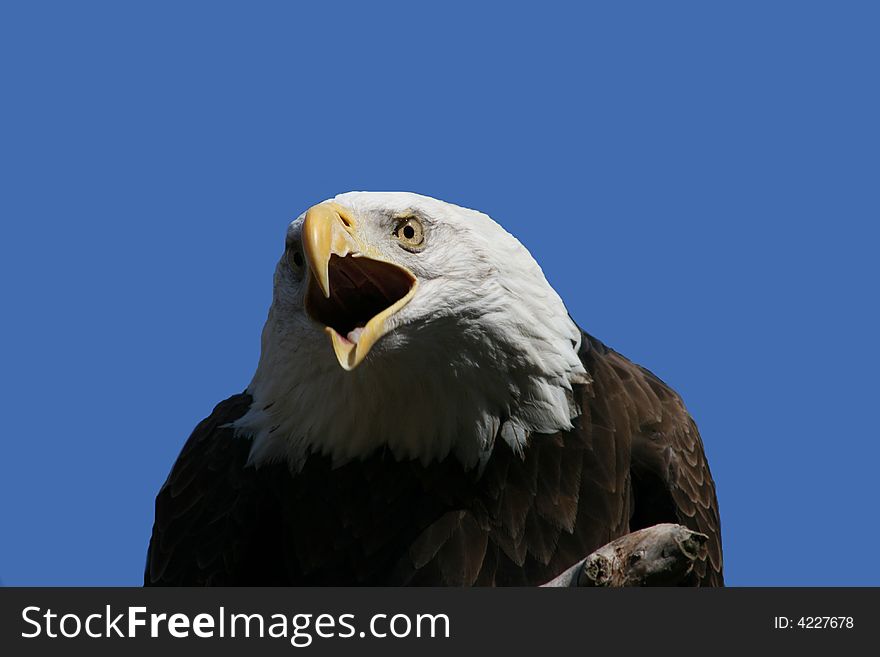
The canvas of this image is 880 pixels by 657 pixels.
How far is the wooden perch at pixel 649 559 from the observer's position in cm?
481

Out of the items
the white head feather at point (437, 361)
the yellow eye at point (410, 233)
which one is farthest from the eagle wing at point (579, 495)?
the yellow eye at point (410, 233)

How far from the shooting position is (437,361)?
20.2 ft

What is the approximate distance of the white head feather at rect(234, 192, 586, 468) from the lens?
19.8 ft

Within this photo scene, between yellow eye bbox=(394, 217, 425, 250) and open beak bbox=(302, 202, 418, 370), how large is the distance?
0.14m

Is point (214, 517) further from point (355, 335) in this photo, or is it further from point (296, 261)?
point (355, 335)

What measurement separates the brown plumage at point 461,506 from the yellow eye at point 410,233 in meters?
0.93

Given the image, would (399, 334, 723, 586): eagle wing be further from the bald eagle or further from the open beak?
the open beak

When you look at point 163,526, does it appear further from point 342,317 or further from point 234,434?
point 342,317

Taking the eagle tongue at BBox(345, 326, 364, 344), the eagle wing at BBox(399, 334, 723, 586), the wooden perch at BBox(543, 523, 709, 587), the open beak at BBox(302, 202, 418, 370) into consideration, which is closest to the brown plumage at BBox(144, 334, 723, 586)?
the eagle wing at BBox(399, 334, 723, 586)

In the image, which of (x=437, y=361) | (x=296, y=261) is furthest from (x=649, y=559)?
(x=296, y=261)

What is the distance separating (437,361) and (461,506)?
0.67 metres
